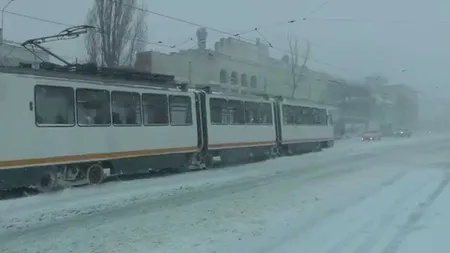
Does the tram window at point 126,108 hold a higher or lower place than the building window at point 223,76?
lower

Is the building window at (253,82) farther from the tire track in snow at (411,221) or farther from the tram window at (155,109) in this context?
the tire track in snow at (411,221)

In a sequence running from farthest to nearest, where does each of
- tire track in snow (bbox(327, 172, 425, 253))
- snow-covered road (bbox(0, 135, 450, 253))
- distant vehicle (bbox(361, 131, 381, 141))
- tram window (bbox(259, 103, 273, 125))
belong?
1. distant vehicle (bbox(361, 131, 381, 141))
2. tram window (bbox(259, 103, 273, 125))
3. snow-covered road (bbox(0, 135, 450, 253))
4. tire track in snow (bbox(327, 172, 425, 253))

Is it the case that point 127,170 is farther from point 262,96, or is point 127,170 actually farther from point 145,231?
point 262,96

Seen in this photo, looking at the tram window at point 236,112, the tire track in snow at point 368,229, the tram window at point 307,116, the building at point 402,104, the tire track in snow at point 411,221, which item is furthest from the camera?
the building at point 402,104

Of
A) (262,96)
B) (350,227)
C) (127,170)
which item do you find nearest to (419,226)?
(350,227)

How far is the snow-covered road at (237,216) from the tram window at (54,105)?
1.82 metres

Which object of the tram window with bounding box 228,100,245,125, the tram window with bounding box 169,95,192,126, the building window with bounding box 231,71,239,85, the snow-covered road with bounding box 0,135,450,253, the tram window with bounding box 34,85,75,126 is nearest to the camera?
the snow-covered road with bounding box 0,135,450,253

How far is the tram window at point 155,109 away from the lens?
17359mm

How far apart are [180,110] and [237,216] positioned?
31.5ft

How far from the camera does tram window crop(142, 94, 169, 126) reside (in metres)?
17.4

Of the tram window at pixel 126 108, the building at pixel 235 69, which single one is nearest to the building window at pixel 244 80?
the building at pixel 235 69

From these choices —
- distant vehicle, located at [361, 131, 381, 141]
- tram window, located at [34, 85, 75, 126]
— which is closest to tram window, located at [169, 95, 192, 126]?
tram window, located at [34, 85, 75, 126]

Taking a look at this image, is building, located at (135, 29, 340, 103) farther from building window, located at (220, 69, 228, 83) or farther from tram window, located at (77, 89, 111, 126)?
tram window, located at (77, 89, 111, 126)

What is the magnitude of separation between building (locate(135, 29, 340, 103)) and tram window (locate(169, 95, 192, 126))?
50.5 ft
